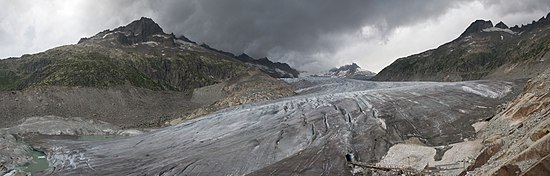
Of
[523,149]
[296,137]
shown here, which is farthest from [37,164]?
[523,149]

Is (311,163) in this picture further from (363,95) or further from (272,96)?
(272,96)

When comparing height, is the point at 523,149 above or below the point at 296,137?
below

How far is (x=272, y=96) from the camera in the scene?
109m

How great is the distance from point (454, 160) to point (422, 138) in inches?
512

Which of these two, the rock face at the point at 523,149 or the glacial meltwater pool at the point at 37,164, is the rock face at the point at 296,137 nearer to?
the glacial meltwater pool at the point at 37,164

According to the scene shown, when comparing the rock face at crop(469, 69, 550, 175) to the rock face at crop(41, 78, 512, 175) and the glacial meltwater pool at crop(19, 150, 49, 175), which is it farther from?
the glacial meltwater pool at crop(19, 150, 49, 175)

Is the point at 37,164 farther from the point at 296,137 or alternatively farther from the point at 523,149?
the point at 523,149

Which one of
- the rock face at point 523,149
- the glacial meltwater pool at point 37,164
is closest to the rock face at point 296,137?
the glacial meltwater pool at point 37,164

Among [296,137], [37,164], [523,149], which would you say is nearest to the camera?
[523,149]

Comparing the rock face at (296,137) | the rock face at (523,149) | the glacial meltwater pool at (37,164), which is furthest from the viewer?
the glacial meltwater pool at (37,164)

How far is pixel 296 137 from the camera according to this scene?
148 feet

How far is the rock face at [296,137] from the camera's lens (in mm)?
39531

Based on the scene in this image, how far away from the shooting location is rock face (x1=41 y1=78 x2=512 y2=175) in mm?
39531

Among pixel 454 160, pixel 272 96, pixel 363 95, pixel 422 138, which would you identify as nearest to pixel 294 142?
pixel 422 138
